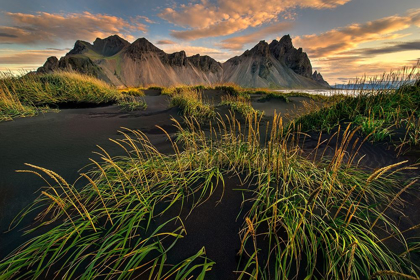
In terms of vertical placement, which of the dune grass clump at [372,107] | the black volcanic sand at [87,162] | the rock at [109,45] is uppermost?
the rock at [109,45]

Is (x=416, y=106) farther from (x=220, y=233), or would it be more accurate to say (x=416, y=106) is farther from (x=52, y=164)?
(x=52, y=164)

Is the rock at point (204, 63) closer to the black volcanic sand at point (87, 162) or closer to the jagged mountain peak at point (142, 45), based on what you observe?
the jagged mountain peak at point (142, 45)

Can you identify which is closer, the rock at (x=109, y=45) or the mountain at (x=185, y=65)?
the mountain at (x=185, y=65)

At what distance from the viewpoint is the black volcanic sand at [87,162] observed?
5.45 feet

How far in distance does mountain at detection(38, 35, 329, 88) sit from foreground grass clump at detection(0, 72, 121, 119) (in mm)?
59517

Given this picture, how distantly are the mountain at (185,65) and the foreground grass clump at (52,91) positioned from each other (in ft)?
195

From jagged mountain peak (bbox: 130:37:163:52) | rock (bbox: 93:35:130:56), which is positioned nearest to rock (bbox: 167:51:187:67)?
jagged mountain peak (bbox: 130:37:163:52)

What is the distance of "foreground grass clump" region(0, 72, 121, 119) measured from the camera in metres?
8.80

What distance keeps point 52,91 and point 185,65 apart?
125999mm

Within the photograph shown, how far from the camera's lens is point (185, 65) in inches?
4961

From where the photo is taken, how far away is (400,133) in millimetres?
4039

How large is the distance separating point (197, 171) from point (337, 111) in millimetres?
5543

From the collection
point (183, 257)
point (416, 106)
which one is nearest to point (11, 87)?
point (183, 257)

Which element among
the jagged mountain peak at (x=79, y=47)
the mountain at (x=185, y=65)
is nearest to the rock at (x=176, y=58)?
the mountain at (x=185, y=65)
